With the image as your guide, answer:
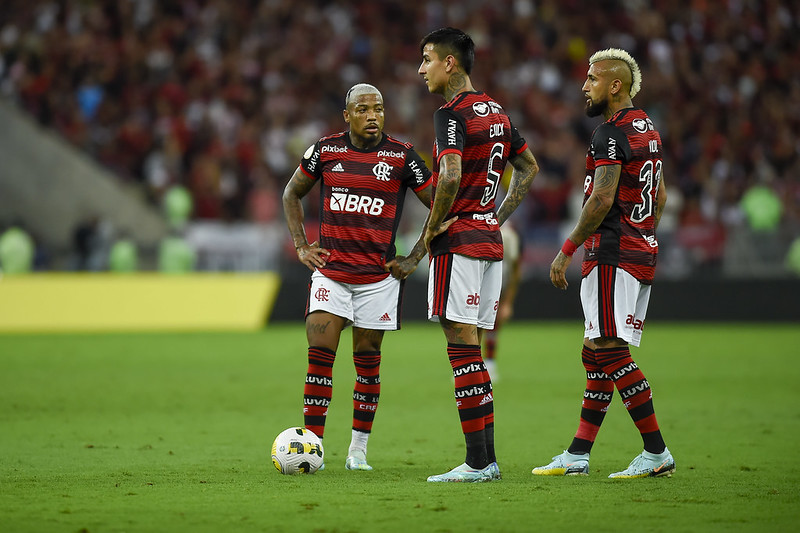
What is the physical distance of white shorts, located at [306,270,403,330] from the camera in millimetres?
7395

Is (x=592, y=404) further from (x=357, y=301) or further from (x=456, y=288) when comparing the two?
(x=357, y=301)

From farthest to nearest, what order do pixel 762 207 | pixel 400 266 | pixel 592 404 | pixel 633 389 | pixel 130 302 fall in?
pixel 762 207 < pixel 130 302 < pixel 400 266 < pixel 592 404 < pixel 633 389

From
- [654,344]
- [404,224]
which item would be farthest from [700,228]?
[404,224]

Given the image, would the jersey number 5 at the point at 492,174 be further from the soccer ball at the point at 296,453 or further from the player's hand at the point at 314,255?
the soccer ball at the point at 296,453

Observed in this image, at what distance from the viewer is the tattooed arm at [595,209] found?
22.1ft

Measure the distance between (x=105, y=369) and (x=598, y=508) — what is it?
9.81 m

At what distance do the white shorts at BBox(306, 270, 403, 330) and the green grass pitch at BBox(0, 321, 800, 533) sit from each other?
3.33 feet

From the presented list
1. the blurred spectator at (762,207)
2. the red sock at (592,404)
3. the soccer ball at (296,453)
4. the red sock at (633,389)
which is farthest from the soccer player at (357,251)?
the blurred spectator at (762,207)

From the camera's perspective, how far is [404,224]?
22.6m

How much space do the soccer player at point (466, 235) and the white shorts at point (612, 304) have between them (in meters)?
0.62

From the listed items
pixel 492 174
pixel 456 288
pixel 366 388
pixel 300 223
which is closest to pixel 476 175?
pixel 492 174

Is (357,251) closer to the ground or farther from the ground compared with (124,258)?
farther from the ground

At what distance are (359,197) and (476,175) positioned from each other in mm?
1039

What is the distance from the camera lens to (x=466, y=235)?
673cm
